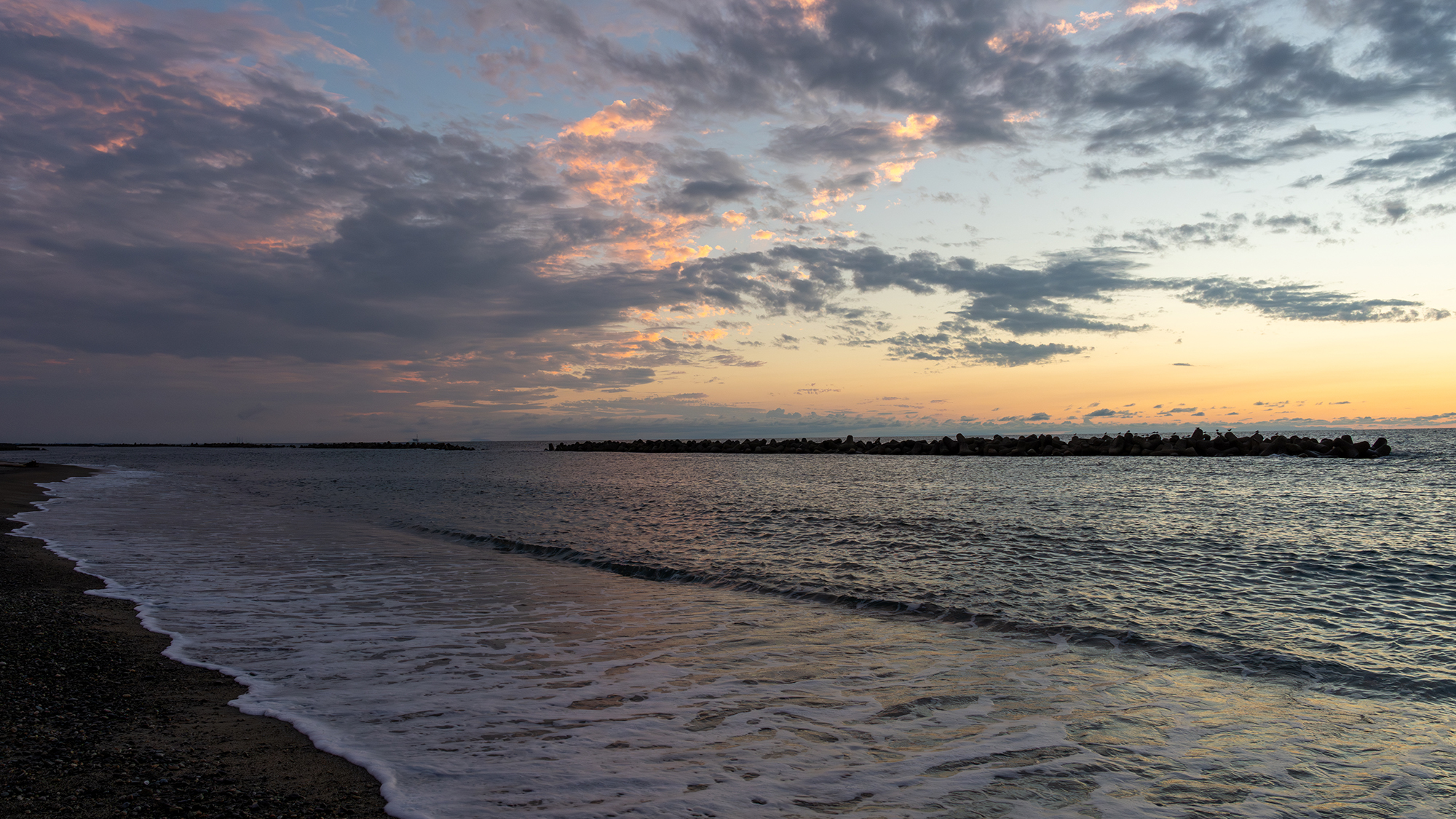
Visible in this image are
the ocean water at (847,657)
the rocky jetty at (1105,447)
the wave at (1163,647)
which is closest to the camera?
the ocean water at (847,657)

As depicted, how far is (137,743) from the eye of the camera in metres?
4.66

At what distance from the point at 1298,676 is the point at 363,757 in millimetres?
8915

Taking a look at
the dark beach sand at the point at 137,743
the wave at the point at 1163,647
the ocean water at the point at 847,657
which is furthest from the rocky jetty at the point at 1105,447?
the dark beach sand at the point at 137,743

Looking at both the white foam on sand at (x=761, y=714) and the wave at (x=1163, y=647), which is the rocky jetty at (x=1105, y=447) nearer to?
the wave at (x=1163, y=647)

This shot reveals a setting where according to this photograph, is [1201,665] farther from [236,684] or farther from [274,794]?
[236,684]

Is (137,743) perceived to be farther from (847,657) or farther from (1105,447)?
(1105,447)

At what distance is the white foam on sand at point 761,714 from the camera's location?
452 cm

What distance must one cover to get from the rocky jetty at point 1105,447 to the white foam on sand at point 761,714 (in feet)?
192

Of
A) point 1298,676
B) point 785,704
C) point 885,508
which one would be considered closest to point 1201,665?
point 1298,676

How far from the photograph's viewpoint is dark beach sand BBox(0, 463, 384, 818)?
3854 millimetres

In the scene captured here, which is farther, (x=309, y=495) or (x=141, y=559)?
→ (x=309, y=495)

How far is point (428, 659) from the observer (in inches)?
295

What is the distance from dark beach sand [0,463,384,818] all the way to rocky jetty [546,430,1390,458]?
64597mm

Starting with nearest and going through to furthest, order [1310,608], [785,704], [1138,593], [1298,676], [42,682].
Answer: [42,682]
[785,704]
[1298,676]
[1310,608]
[1138,593]
